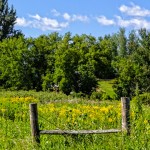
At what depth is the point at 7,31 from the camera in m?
61.7

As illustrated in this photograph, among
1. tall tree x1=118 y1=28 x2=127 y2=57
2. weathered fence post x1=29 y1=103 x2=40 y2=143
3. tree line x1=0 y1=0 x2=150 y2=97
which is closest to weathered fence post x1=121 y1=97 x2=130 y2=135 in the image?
weathered fence post x1=29 y1=103 x2=40 y2=143

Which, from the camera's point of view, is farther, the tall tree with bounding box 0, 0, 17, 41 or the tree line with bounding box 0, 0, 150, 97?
the tall tree with bounding box 0, 0, 17, 41

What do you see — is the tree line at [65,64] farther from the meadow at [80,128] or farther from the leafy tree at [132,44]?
the meadow at [80,128]

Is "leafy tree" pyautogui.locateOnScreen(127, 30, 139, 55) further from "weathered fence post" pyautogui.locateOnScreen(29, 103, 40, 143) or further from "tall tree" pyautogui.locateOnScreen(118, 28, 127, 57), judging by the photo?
"weathered fence post" pyautogui.locateOnScreen(29, 103, 40, 143)

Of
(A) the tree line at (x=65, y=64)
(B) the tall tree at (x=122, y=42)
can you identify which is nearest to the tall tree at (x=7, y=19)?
(A) the tree line at (x=65, y=64)

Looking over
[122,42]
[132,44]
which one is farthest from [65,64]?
[122,42]

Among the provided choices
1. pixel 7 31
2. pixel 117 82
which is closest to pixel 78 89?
pixel 117 82

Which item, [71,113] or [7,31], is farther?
[7,31]

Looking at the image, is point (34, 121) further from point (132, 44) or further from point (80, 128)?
point (132, 44)

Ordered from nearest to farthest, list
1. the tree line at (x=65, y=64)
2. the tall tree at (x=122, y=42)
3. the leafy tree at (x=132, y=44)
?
1. the tree line at (x=65, y=64)
2. the leafy tree at (x=132, y=44)
3. the tall tree at (x=122, y=42)

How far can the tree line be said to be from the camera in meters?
42.9

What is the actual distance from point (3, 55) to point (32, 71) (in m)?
4.03

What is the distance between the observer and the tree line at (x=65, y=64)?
42.9 m

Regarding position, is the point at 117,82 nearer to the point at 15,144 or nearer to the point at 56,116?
the point at 56,116
